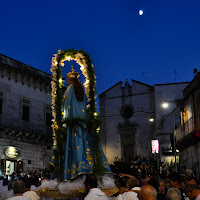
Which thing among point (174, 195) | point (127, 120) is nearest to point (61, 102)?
point (174, 195)

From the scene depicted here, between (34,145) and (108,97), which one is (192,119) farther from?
(108,97)

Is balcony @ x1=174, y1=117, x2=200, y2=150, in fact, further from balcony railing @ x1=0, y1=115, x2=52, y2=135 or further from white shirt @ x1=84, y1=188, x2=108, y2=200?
white shirt @ x1=84, y1=188, x2=108, y2=200

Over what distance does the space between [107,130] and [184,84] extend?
1130 centimetres

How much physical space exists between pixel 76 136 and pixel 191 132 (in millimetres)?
20239

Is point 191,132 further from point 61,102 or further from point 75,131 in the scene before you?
point 75,131

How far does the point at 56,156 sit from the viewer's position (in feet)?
28.4

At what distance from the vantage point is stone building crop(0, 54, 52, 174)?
96.7ft

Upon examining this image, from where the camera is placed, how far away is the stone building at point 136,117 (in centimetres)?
4131

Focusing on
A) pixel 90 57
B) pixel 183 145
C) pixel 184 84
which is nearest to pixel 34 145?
pixel 183 145

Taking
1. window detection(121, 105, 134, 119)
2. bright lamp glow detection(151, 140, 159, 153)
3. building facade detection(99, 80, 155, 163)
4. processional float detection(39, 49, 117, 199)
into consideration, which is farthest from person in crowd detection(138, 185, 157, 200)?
window detection(121, 105, 134, 119)

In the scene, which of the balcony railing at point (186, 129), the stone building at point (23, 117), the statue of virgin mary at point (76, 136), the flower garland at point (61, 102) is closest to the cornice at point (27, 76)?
the stone building at point (23, 117)

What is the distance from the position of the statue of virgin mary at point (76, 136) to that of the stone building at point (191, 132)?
19.0 metres

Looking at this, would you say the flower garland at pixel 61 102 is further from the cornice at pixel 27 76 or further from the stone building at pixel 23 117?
the cornice at pixel 27 76

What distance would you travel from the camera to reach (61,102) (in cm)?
928
